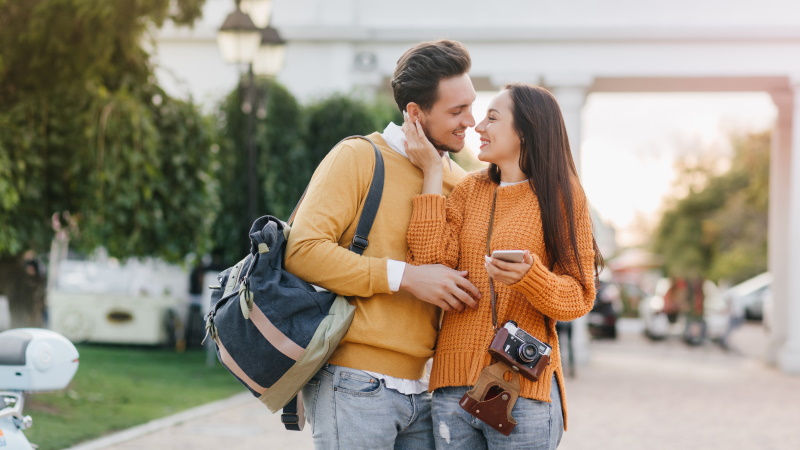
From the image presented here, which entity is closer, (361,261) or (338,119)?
(361,261)

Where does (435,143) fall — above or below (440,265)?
above

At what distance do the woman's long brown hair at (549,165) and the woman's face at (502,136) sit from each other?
0.6 inches

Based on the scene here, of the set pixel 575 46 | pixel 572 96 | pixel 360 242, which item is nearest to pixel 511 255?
pixel 360 242

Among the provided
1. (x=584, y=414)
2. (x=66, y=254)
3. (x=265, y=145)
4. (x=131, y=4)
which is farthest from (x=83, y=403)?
(x=66, y=254)

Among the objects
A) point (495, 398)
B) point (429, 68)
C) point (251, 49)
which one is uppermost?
point (251, 49)

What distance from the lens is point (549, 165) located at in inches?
116

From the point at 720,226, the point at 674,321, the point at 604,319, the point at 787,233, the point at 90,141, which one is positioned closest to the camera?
the point at 90,141

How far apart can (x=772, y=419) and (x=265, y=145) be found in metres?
7.93

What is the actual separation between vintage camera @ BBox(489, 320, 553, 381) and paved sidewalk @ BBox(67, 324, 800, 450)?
5.14 meters

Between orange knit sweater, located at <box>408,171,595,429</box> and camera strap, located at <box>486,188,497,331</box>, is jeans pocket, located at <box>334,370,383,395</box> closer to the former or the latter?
orange knit sweater, located at <box>408,171,595,429</box>

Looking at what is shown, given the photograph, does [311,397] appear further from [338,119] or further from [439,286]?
[338,119]

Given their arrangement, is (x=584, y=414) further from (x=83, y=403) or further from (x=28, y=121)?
(x=28, y=121)

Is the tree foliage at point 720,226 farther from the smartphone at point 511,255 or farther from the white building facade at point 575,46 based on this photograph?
the smartphone at point 511,255

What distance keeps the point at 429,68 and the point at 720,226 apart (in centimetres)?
4424
